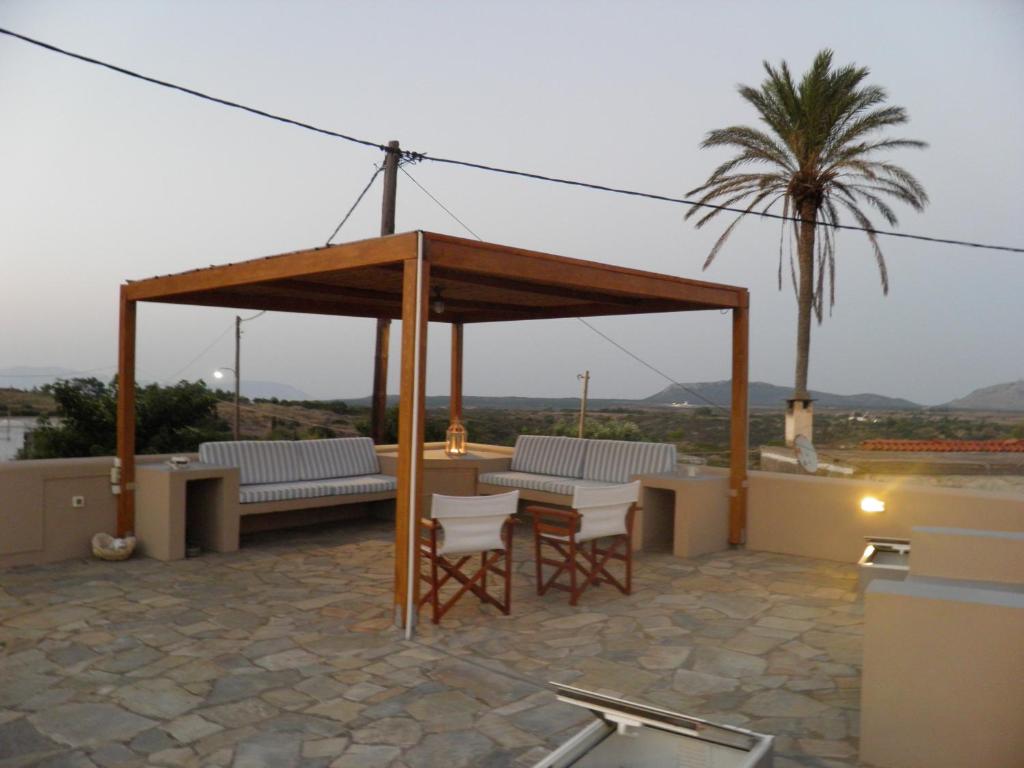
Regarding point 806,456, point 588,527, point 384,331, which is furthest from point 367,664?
point 384,331

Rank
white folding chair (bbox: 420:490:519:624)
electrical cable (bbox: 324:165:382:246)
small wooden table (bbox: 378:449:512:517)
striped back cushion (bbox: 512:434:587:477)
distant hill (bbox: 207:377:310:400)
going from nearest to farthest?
white folding chair (bbox: 420:490:519:624) < small wooden table (bbox: 378:449:512:517) < striped back cushion (bbox: 512:434:587:477) < electrical cable (bbox: 324:165:382:246) < distant hill (bbox: 207:377:310:400)

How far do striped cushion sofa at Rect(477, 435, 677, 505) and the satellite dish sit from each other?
1.26 metres

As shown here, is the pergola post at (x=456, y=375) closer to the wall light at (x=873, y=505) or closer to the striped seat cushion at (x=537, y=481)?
the striped seat cushion at (x=537, y=481)

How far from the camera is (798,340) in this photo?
1509 cm

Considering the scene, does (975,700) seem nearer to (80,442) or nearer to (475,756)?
(475,756)

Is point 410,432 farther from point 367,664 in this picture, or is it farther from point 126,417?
point 126,417

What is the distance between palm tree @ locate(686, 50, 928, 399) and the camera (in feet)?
48.0

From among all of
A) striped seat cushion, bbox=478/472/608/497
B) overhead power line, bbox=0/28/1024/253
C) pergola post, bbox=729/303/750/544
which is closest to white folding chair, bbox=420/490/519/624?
striped seat cushion, bbox=478/472/608/497

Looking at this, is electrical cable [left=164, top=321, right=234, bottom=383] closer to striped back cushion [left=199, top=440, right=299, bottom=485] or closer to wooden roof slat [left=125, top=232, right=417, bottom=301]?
striped back cushion [left=199, top=440, right=299, bottom=485]

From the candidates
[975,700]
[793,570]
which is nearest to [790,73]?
[793,570]

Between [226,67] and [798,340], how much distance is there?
430 inches

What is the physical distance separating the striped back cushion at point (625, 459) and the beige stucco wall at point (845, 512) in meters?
1.00

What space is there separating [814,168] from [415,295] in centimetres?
1250

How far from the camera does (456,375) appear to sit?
1005 centimetres
